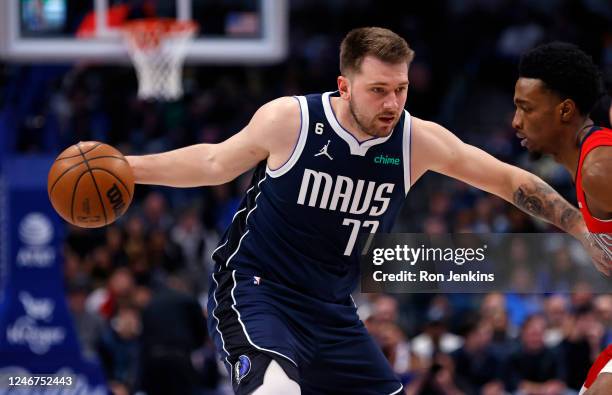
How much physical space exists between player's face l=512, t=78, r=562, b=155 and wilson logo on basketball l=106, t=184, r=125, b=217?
6.19ft

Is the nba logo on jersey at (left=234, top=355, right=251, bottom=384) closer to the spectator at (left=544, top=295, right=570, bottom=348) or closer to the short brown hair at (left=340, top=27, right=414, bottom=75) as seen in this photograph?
the short brown hair at (left=340, top=27, right=414, bottom=75)

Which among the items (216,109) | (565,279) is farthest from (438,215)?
(565,279)

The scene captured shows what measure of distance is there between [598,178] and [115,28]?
6.07 metres

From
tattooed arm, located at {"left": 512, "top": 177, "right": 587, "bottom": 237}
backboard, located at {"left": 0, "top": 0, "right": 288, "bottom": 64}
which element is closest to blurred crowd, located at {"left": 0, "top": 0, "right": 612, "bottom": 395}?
backboard, located at {"left": 0, "top": 0, "right": 288, "bottom": 64}

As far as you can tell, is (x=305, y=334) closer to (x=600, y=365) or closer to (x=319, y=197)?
(x=319, y=197)

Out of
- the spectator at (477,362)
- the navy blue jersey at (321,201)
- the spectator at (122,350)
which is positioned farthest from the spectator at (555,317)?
the navy blue jersey at (321,201)

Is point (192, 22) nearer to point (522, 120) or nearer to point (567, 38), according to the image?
point (522, 120)

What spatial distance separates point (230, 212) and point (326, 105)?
7.97 m

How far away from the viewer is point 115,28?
913cm

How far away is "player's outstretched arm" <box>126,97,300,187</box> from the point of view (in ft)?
15.8

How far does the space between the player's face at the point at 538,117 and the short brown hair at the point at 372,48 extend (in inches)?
23.9

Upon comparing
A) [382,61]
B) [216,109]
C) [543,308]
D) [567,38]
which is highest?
[382,61]

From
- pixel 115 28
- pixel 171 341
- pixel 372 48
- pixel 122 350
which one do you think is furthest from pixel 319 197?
pixel 122 350

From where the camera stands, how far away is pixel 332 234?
486 cm
